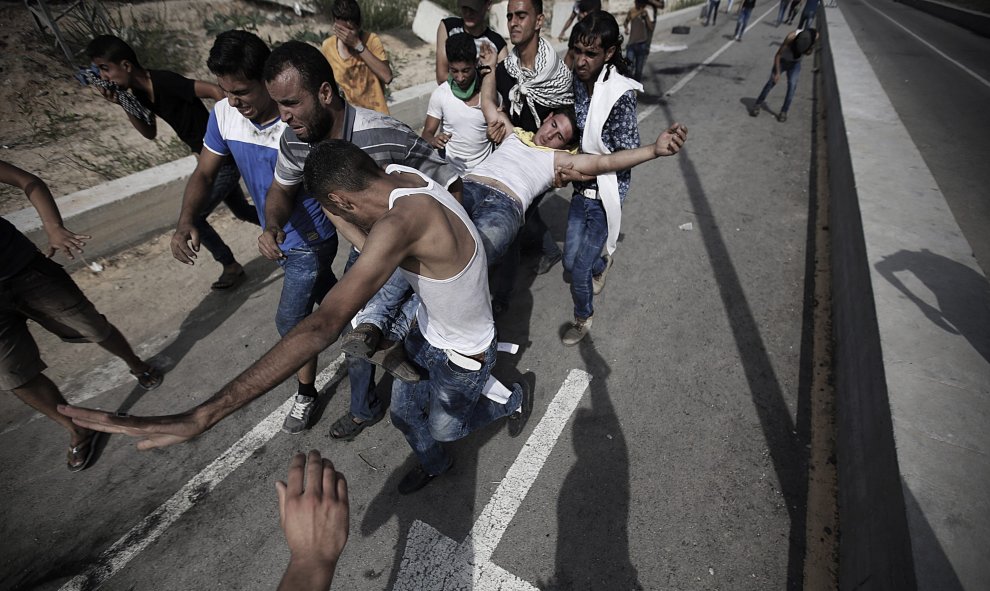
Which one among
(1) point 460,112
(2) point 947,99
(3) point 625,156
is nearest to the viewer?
(3) point 625,156

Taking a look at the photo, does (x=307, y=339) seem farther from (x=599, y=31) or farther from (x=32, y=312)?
(x=599, y=31)

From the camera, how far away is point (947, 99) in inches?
386

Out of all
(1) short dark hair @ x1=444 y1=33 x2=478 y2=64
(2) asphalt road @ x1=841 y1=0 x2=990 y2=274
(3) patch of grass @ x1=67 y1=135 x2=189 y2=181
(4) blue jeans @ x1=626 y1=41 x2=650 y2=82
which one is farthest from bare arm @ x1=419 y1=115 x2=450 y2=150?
(4) blue jeans @ x1=626 y1=41 x2=650 y2=82

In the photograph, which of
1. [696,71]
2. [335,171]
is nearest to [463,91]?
[335,171]

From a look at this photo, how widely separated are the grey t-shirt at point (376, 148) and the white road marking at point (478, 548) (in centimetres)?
176

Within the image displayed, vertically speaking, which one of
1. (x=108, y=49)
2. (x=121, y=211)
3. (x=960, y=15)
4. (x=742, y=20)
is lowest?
(x=121, y=211)

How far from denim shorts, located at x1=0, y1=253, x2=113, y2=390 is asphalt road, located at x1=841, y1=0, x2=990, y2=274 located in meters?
7.28

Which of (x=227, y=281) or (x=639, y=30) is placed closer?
(x=227, y=281)

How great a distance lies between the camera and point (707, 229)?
15.9ft

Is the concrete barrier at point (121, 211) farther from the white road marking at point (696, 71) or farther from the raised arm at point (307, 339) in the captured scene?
the white road marking at point (696, 71)

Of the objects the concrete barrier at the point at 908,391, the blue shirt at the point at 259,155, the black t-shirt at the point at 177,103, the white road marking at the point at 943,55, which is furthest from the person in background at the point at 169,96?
the white road marking at the point at 943,55

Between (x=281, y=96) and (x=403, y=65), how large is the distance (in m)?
8.60

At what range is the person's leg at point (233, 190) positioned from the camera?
11.7ft

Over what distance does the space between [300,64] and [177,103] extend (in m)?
2.01
